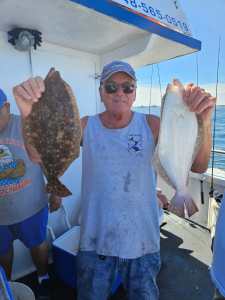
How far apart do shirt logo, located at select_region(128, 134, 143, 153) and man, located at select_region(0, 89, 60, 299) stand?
3.37 feet

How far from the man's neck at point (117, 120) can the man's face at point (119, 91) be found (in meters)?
0.05

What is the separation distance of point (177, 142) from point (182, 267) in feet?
8.01

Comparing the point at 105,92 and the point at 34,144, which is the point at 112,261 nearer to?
the point at 34,144

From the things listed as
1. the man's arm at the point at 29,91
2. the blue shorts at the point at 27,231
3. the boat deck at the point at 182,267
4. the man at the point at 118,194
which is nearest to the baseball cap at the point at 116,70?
the man at the point at 118,194

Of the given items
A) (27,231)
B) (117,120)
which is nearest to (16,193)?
(27,231)

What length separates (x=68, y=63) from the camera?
330 centimetres

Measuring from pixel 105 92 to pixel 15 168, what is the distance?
1108 millimetres

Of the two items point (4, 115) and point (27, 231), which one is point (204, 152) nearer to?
point (4, 115)

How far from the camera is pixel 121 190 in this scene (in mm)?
1682

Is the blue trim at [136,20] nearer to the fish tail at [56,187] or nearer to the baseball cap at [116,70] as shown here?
the baseball cap at [116,70]

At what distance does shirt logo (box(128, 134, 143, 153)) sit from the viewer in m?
1.66

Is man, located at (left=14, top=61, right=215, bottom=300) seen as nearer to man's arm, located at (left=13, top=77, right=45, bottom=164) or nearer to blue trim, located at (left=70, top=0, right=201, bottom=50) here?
man's arm, located at (left=13, top=77, right=45, bottom=164)

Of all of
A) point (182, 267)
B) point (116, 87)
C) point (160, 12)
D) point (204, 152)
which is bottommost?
point (182, 267)

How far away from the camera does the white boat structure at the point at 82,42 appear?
2.30 metres
